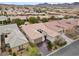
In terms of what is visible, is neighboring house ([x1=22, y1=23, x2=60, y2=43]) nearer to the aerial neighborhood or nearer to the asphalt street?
the aerial neighborhood

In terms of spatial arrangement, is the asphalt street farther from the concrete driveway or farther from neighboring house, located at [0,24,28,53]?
neighboring house, located at [0,24,28,53]

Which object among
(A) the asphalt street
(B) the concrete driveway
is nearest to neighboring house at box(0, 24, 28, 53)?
(B) the concrete driveway

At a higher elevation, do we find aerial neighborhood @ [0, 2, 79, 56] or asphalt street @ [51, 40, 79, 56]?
aerial neighborhood @ [0, 2, 79, 56]

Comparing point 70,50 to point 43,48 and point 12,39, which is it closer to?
point 43,48

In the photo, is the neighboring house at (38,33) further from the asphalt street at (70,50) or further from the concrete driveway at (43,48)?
the asphalt street at (70,50)

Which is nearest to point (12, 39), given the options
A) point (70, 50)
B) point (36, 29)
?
point (36, 29)

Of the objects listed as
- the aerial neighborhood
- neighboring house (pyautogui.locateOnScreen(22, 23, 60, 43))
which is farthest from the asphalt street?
neighboring house (pyautogui.locateOnScreen(22, 23, 60, 43))

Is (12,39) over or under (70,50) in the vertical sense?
over
